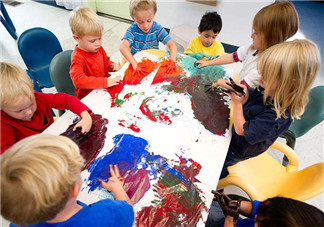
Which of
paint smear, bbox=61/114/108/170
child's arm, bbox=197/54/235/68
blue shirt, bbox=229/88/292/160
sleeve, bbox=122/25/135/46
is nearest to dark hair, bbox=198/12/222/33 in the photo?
child's arm, bbox=197/54/235/68

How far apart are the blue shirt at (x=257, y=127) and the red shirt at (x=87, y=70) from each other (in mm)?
950

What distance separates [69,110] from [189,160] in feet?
2.60

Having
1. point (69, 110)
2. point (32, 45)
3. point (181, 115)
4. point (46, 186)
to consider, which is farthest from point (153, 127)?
point (32, 45)

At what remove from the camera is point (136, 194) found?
895 millimetres

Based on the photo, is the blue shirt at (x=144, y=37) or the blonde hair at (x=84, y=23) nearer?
the blonde hair at (x=84, y=23)

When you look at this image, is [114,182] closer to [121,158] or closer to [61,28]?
[121,158]

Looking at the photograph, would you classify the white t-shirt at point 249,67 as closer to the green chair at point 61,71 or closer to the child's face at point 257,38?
the child's face at point 257,38

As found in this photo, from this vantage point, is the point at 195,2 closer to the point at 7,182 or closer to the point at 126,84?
the point at 126,84

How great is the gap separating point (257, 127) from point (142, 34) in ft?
4.46

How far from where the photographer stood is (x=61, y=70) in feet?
5.26

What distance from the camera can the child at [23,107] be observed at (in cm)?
95

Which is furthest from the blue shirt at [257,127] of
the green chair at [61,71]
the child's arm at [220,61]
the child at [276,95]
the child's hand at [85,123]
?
the green chair at [61,71]

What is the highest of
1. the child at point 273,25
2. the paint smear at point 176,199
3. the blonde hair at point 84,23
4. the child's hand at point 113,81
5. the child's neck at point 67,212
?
the child at point 273,25

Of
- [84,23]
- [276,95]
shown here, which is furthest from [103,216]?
[84,23]
